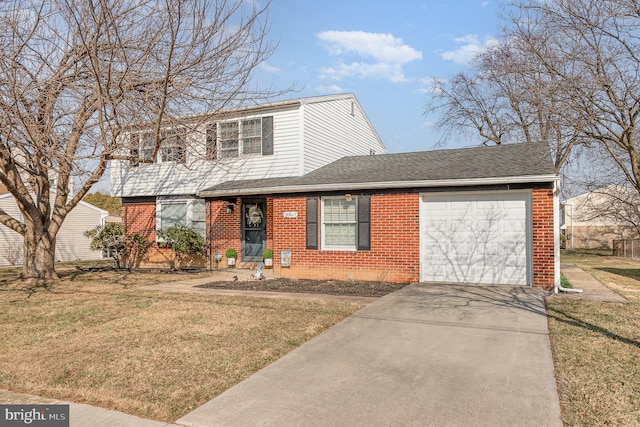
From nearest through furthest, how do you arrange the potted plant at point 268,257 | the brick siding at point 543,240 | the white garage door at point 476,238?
the brick siding at point 543,240 → the white garage door at point 476,238 → the potted plant at point 268,257

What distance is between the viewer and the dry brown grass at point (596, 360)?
3.56 metres

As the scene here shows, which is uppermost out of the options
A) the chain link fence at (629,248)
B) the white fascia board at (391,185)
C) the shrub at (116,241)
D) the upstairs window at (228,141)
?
the upstairs window at (228,141)

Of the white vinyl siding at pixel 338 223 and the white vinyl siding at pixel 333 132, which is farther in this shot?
the white vinyl siding at pixel 333 132

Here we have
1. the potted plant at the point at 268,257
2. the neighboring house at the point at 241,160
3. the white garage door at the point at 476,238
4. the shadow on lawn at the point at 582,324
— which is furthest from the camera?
the neighboring house at the point at 241,160

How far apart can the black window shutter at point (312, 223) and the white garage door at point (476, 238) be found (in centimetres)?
290

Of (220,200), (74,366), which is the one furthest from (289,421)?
(220,200)

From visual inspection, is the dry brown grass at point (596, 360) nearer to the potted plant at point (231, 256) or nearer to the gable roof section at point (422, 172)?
the gable roof section at point (422, 172)

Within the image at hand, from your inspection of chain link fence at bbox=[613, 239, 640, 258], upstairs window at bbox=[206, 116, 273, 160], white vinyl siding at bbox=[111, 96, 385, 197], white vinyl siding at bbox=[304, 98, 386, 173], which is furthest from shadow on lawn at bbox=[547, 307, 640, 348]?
chain link fence at bbox=[613, 239, 640, 258]

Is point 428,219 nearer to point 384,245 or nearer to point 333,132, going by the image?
point 384,245

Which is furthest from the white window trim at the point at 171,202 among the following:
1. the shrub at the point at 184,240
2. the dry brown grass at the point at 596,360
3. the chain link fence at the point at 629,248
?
the chain link fence at the point at 629,248

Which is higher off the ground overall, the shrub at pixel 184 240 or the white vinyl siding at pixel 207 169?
the white vinyl siding at pixel 207 169

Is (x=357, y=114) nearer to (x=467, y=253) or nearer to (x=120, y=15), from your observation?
(x=467, y=253)

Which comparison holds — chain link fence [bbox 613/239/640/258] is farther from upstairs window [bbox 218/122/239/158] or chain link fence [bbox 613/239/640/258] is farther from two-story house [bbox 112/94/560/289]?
upstairs window [bbox 218/122/239/158]

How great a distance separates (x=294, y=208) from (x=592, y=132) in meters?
11.3
